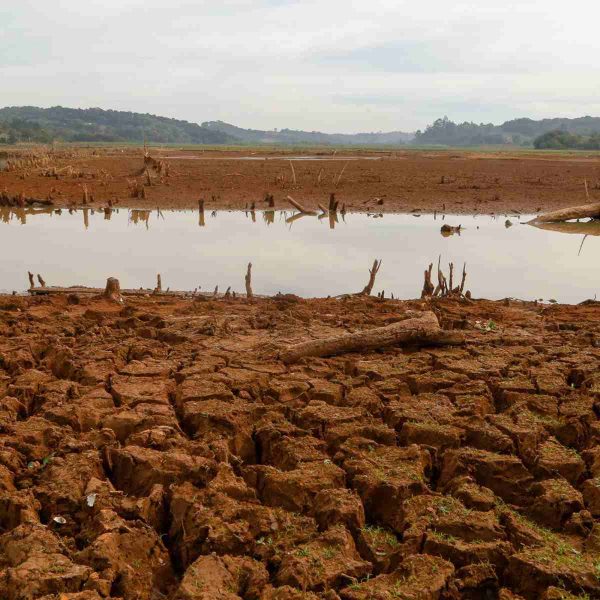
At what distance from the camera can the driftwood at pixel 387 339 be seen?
6.94 metres

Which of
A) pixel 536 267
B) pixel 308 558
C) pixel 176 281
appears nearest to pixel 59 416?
pixel 308 558

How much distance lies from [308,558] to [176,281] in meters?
8.19

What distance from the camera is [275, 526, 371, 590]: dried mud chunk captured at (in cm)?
366

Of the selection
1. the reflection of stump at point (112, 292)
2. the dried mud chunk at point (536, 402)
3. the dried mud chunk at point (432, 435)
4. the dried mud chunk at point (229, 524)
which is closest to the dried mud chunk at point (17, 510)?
the dried mud chunk at point (229, 524)

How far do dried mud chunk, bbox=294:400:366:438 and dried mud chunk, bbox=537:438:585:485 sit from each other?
120 cm

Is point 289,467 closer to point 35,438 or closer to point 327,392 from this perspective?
point 327,392

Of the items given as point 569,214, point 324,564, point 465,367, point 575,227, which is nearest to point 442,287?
point 465,367

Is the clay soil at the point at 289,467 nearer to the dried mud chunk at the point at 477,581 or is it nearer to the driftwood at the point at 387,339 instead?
the dried mud chunk at the point at 477,581

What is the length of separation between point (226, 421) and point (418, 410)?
133 centimetres

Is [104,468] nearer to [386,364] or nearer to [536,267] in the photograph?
[386,364]

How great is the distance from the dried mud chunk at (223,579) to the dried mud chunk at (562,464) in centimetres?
196

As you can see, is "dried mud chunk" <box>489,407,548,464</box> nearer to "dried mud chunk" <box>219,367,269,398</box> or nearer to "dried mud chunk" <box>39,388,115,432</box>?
"dried mud chunk" <box>219,367,269,398</box>

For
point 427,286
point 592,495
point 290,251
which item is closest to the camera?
point 592,495

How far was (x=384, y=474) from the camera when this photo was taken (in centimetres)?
469
